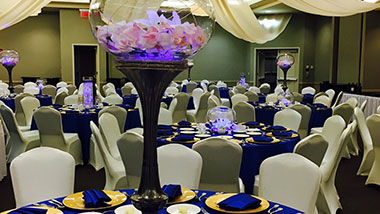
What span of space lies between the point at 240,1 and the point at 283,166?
640cm

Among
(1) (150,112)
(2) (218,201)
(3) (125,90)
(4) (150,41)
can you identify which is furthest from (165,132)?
(3) (125,90)

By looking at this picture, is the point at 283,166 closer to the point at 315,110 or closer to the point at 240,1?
the point at 315,110

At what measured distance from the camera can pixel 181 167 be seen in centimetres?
310

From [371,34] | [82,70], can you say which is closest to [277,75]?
[371,34]

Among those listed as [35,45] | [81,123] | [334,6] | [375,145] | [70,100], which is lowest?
[375,145]

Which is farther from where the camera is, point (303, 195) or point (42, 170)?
point (42, 170)

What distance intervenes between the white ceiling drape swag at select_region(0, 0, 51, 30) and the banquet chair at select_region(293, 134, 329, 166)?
5.51 metres

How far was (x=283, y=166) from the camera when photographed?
9.36 ft

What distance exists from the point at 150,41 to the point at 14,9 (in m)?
6.57

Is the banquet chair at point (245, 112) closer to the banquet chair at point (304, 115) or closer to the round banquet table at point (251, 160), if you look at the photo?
the banquet chair at point (304, 115)

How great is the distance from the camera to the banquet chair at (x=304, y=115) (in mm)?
6492

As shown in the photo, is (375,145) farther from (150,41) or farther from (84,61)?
(84,61)

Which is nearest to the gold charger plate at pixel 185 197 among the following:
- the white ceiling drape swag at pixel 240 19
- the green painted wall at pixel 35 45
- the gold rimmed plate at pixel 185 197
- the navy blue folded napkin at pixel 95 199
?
the gold rimmed plate at pixel 185 197

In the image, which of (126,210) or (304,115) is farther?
(304,115)
